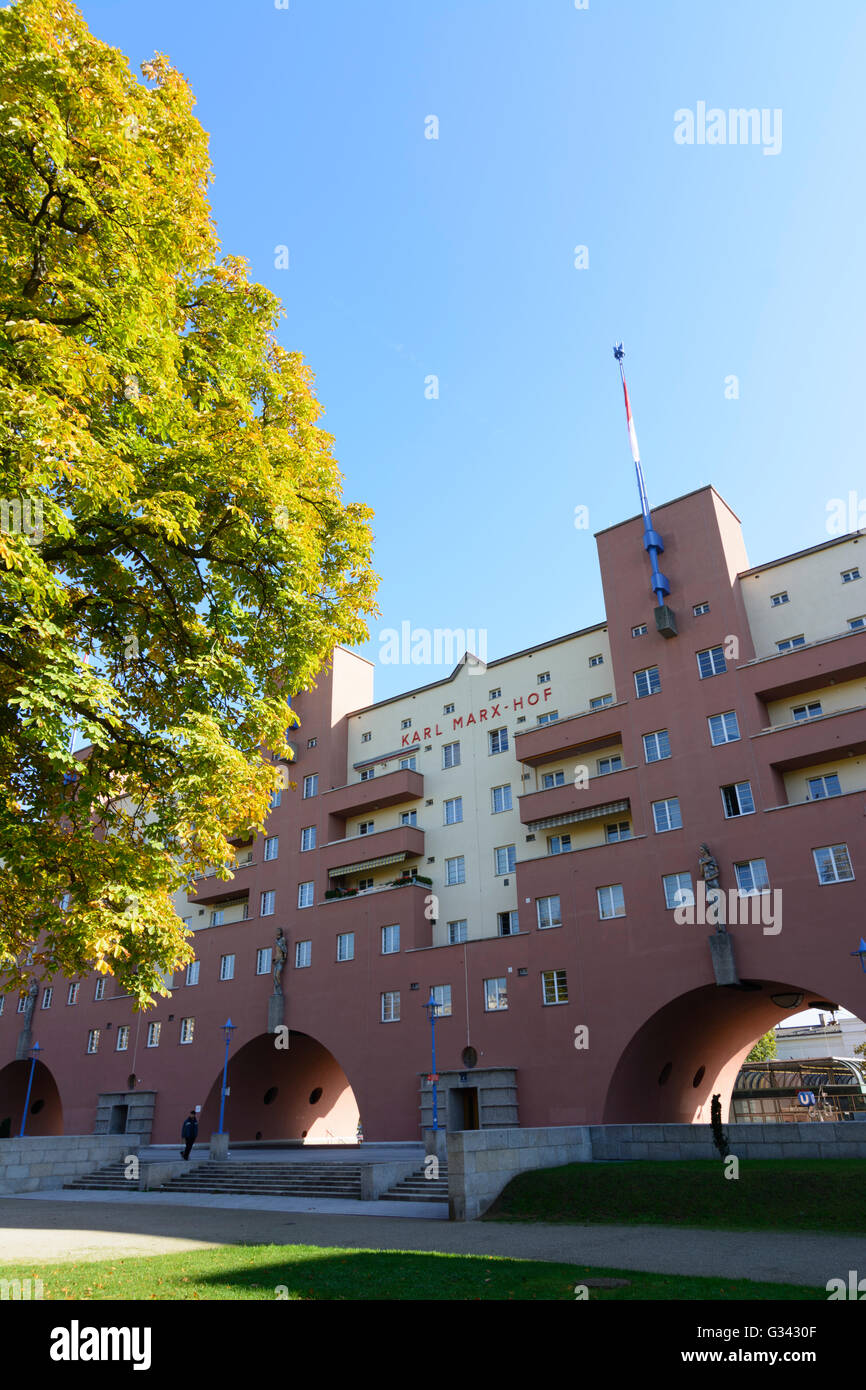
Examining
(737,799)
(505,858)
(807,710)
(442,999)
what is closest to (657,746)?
(737,799)

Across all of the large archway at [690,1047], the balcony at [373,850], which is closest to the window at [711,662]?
the large archway at [690,1047]

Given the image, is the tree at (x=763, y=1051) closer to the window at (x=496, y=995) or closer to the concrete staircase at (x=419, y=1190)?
the window at (x=496, y=995)

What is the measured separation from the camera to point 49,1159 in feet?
107

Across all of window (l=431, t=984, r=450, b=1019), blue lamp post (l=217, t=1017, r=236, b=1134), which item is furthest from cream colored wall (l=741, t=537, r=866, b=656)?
blue lamp post (l=217, t=1017, r=236, b=1134)

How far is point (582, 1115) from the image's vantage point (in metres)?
30.1

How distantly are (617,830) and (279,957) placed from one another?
17545 millimetres

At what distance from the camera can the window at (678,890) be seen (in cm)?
3016

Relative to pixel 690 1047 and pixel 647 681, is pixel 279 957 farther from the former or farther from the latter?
pixel 647 681

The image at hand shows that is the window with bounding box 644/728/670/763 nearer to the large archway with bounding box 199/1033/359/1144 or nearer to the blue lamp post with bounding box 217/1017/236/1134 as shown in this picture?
the large archway with bounding box 199/1033/359/1144

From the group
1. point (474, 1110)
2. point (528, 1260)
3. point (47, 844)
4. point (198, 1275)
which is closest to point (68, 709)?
point (47, 844)

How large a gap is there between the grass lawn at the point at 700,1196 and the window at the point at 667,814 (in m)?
11.6

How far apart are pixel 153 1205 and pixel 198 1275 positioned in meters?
15.9
